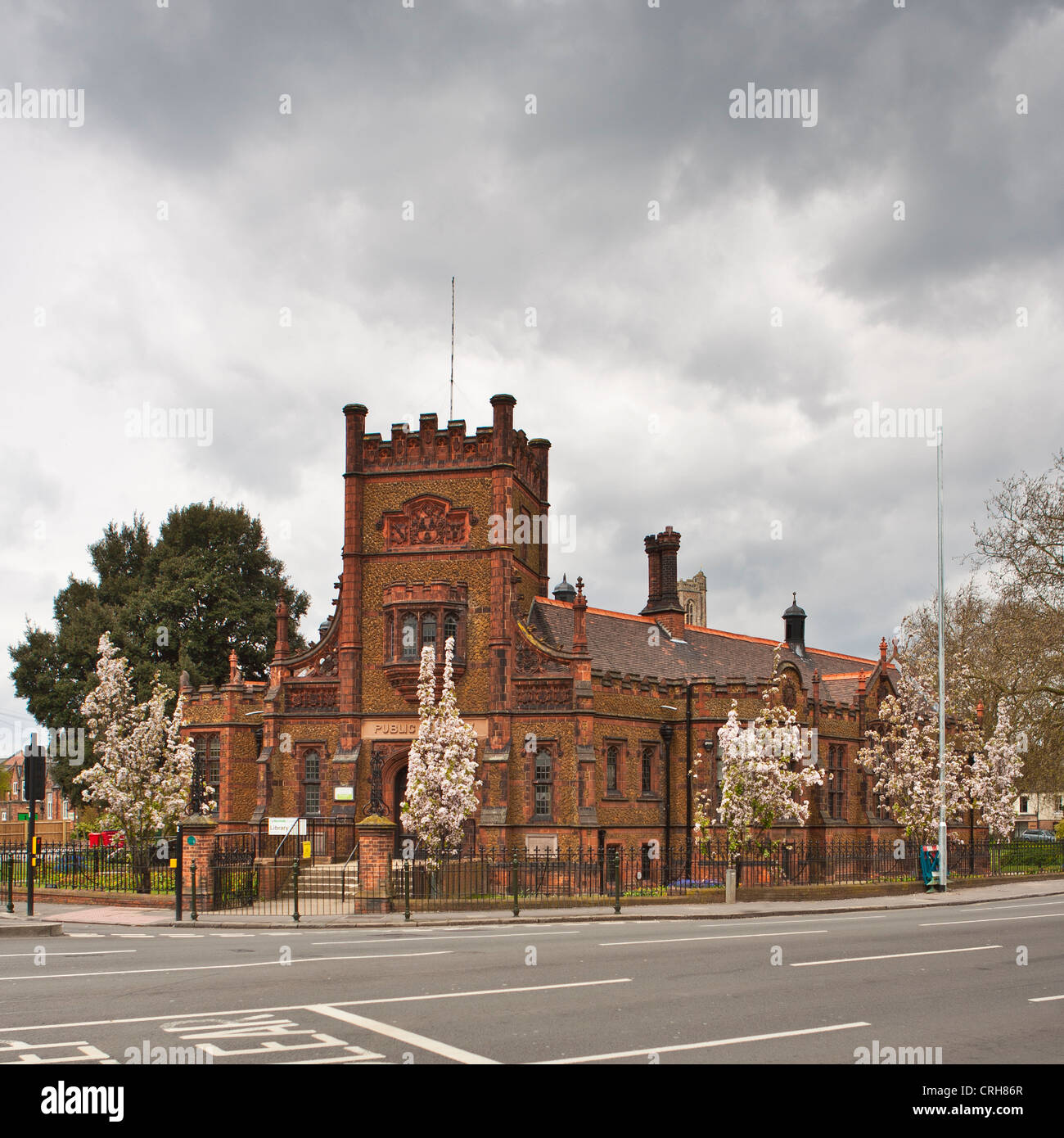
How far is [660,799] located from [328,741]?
1132cm

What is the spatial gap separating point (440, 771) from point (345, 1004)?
19.7m

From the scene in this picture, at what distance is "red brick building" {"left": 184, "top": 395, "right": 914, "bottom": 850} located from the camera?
35.7m

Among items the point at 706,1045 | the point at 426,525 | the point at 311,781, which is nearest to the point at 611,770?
the point at 311,781

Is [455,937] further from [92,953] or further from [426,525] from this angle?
[426,525]

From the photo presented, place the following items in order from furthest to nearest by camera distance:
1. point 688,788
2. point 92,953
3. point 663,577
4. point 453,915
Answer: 1. point 663,577
2. point 688,788
3. point 453,915
4. point 92,953

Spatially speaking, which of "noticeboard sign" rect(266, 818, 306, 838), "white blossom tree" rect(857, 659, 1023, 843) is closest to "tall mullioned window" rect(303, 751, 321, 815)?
"noticeboard sign" rect(266, 818, 306, 838)

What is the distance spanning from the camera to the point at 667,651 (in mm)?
44312

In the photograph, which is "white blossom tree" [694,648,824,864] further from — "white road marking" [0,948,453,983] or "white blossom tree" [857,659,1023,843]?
"white road marking" [0,948,453,983]

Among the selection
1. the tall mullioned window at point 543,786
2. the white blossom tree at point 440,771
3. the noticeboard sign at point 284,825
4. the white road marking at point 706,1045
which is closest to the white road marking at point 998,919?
the white blossom tree at point 440,771

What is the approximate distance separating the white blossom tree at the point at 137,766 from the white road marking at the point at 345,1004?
26.4 meters

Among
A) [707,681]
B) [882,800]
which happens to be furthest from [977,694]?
[707,681]

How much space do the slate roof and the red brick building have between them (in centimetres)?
24

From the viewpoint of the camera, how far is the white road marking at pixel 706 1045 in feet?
29.7
